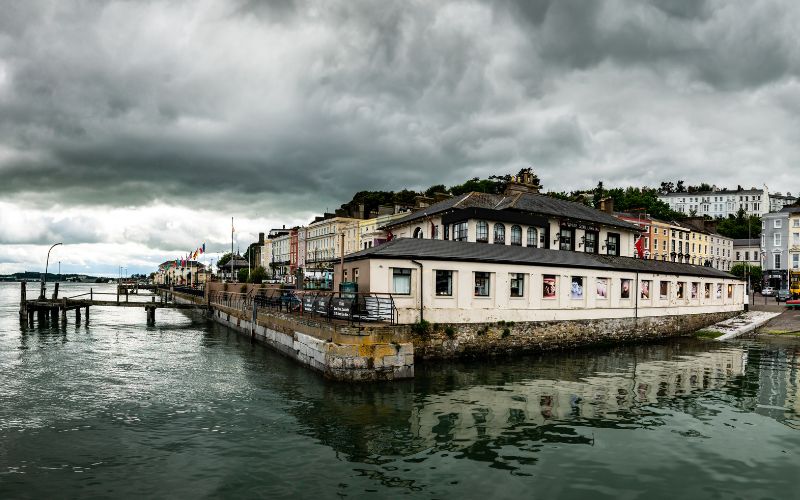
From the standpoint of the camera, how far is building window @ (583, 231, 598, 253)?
42.1 meters

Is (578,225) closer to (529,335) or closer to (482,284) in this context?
(529,335)

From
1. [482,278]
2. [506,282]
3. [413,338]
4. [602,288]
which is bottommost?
[413,338]

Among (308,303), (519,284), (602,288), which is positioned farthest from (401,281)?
(602,288)

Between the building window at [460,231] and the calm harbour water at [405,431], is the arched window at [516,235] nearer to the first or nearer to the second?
the building window at [460,231]

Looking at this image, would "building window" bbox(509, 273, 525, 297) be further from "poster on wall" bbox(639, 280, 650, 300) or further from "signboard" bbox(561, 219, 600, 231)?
"poster on wall" bbox(639, 280, 650, 300)

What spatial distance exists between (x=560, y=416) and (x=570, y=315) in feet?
55.7

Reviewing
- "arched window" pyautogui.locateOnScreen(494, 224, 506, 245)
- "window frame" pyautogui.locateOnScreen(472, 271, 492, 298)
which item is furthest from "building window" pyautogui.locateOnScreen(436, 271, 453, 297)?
"arched window" pyautogui.locateOnScreen(494, 224, 506, 245)

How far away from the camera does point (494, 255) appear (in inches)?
1228

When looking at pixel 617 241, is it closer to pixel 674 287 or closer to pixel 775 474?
pixel 674 287

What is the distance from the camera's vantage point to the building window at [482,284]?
29594mm

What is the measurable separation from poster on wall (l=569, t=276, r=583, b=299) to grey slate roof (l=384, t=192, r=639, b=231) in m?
6.82

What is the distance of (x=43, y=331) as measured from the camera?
4400 cm

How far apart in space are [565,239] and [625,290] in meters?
6.06

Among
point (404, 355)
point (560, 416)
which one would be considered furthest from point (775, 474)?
point (404, 355)
